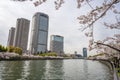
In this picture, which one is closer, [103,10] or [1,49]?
[103,10]

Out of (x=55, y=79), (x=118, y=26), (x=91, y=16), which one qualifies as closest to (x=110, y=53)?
(x=55, y=79)

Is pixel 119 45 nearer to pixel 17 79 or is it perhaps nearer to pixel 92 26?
pixel 17 79

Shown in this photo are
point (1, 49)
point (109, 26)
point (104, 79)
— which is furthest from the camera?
point (1, 49)

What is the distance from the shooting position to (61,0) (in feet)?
17.1

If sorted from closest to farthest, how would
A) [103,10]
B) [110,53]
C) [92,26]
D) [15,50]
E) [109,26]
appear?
[103,10] → [92,26] → [109,26] → [110,53] → [15,50]

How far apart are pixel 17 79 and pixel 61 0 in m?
17.4

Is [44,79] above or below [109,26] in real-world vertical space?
below

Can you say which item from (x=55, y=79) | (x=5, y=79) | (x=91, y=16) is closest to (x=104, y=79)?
(x=55, y=79)

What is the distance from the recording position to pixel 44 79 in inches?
823

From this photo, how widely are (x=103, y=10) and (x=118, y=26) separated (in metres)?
5.63

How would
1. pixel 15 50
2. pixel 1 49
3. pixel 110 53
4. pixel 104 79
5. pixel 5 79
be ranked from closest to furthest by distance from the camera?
1. pixel 5 79
2. pixel 104 79
3. pixel 110 53
4. pixel 1 49
5. pixel 15 50

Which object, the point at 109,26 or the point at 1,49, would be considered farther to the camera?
the point at 1,49

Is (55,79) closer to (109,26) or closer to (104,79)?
(104,79)

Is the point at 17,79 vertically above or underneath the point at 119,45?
underneath
